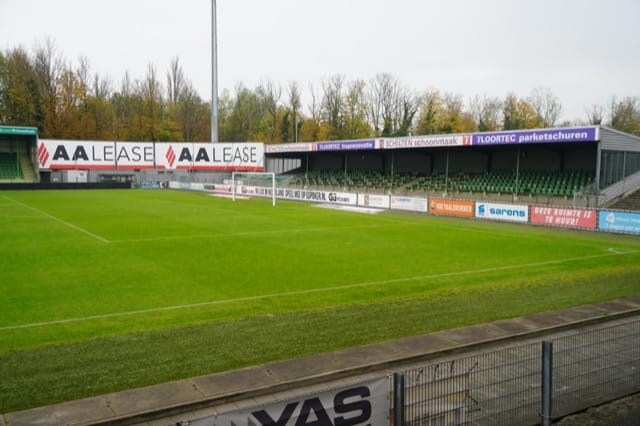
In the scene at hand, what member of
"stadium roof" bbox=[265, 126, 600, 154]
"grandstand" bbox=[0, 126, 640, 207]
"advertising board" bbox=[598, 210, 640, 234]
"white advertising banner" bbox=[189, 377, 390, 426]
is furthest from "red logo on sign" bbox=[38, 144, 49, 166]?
"white advertising banner" bbox=[189, 377, 390, 426]

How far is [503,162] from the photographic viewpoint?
49.4 m

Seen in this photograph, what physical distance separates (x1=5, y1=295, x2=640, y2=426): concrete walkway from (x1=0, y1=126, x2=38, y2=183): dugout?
66281mm

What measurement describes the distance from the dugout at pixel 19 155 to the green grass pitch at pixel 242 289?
4249 centimetres

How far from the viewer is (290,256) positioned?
2025 cm

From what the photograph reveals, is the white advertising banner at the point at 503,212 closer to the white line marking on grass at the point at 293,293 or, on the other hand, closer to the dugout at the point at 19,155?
the white line marking on grass at the point at 293,293

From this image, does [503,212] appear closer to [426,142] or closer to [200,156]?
[426,142]

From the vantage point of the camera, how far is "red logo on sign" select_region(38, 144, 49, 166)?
64.4 metres

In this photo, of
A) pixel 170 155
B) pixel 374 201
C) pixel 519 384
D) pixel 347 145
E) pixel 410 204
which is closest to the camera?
pixel 519 384

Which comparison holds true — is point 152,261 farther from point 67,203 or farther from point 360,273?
point 67,203

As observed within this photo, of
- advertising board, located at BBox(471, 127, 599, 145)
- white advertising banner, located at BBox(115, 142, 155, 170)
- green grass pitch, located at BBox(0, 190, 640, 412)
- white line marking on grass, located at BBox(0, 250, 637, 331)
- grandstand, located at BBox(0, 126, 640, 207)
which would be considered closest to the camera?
green grass pitch, located at BBox(0, 190, 640, 412)

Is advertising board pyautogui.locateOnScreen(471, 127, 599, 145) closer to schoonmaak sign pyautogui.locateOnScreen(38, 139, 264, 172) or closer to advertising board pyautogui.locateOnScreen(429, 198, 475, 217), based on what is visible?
advertising board pyautogui.locateOnScreen(429, 198, 475, 217)

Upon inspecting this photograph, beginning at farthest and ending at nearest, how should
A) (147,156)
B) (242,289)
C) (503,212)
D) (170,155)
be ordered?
(170,155) → (147,156) → (503,212) → (242,289)

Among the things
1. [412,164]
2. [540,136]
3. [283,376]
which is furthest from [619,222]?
[412,164]

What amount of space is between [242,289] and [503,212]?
2180cm
